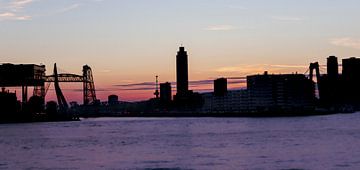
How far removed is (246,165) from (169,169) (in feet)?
19.8

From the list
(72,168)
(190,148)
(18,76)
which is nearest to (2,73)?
(18,76)

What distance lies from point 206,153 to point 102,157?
358 inches

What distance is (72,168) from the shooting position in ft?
160

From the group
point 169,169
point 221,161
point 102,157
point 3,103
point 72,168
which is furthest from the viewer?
point 3,103

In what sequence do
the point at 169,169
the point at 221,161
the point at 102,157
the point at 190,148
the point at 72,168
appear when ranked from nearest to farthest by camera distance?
the point at 169,169 < the point at 72,168 < the point at 221,161 < the point at 102,157 < the point at 190,148

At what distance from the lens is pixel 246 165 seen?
159 feet

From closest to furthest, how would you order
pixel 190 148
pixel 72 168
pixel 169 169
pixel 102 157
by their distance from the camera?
pixel 169 169, pixel 72 168, pixel 102 157, pixel 190 148

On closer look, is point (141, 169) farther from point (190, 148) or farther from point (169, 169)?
point (190, 148)

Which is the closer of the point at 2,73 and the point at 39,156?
the point at 39,156

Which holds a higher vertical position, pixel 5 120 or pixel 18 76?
pixel 18 76

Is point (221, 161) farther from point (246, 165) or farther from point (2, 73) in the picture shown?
point (2, 73)

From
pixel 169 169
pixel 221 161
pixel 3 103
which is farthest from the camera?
pixel 3 103

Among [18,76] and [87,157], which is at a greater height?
[18,76]

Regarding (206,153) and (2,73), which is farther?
(2,73)
